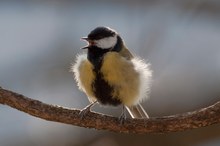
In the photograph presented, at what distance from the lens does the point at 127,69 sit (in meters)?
2.59

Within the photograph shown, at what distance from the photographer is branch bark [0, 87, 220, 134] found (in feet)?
7.20

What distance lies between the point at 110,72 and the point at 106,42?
16 centimetres

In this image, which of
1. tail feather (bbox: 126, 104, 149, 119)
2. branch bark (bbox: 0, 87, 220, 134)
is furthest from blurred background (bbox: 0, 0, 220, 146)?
branch bark (bbox: 0, 87, 220, 134)

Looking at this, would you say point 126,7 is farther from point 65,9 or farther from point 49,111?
point 49,111

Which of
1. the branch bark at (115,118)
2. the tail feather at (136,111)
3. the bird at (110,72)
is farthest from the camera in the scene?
the tail feather at (136,111)

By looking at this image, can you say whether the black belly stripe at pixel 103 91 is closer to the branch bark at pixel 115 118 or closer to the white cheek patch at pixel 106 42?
the white cheek patch at pixel 106 42

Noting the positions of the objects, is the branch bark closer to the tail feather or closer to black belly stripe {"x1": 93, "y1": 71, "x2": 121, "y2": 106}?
black belly stripe {"x1": 93, "y1": 71, "x2": 121, "y2": 106}

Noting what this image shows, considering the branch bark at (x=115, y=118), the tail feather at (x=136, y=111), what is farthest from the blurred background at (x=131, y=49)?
the branch bark at (x=115, y=118)

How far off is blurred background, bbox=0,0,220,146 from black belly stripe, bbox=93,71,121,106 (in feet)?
0.96

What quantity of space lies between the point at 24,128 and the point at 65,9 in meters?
0.75

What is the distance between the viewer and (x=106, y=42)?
2660 mm

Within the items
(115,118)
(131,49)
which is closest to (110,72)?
(115,118)

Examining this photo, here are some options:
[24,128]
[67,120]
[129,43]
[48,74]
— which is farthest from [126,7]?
[67,120]

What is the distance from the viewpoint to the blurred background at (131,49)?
3.07m
